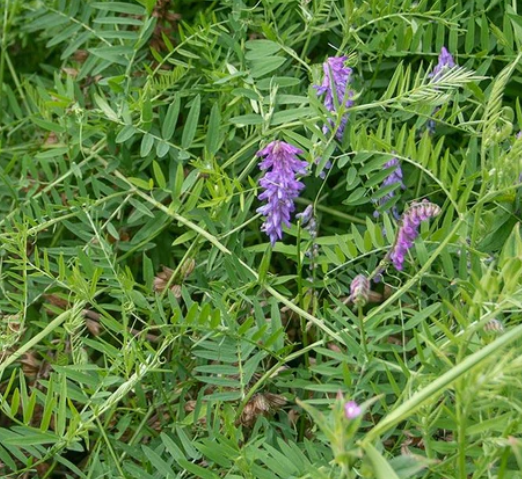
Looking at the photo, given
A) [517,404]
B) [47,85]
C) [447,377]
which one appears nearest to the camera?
[447,377]

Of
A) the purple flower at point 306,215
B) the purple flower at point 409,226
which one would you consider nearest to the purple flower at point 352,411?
the purple flower at point 409,226

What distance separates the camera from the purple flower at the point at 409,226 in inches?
42.9

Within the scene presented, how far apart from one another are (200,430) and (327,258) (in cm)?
28

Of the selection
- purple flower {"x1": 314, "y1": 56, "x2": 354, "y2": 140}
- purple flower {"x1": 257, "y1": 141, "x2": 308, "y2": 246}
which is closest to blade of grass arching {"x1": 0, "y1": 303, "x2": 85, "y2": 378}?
purple flower {"x1": 257, "y1": 141, "x2": 308, "y2": 246}

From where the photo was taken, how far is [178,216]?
1.34 metres

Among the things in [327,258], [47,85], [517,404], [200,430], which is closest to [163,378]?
[200,430]

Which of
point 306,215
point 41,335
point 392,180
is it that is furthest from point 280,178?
point 41,335

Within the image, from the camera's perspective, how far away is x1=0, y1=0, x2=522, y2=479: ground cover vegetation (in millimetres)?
1031

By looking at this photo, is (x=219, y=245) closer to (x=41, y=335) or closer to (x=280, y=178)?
(x=280, y=178)

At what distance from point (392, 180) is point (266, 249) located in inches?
7.9

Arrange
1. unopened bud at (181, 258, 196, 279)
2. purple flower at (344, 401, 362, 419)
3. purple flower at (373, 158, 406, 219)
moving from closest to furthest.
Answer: purple flower at (344, 401, 362, 419), purple flower at (373, 158, 406, 219), unopened bud at (181, 258, 196, 279)

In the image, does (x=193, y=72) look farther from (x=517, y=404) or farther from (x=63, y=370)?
(x=517, y=404)

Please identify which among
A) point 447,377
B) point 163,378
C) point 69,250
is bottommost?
point 163,378

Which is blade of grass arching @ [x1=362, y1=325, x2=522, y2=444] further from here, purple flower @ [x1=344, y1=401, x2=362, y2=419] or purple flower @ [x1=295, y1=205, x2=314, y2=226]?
purple flower @ [x1=295, y1=205, x2=314, y2=226]
